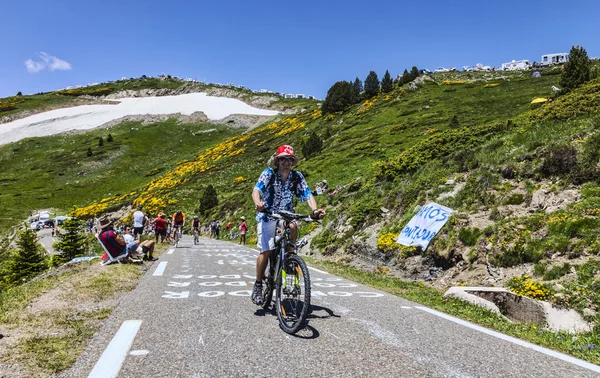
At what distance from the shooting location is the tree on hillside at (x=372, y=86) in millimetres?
73125

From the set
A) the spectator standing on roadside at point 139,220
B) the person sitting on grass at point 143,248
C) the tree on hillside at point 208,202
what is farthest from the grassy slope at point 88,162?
the person sitting on grass at point 143,248

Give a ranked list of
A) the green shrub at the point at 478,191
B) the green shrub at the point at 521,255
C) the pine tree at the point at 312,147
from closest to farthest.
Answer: the green shrub at the point at 521,255, the green shrub at the point at 478,191, the pine tree at the point at 312,147

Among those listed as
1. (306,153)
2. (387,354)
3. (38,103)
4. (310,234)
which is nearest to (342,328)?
(387,354)

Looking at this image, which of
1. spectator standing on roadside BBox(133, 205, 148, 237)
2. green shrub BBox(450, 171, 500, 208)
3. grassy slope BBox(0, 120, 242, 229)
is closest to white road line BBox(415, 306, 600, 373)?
green shrub BBox(450, 171, 500, 208)

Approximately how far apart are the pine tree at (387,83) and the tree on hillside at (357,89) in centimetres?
430

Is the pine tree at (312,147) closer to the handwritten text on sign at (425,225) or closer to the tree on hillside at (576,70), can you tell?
the tree on hillside at (576,70)

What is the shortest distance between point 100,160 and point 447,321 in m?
106

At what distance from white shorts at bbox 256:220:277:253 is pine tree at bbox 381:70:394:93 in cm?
7088

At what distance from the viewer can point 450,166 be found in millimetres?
17125

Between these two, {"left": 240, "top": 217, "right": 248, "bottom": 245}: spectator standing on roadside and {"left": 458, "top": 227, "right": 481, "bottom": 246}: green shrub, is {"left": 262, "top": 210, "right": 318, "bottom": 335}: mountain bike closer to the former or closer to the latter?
{"left": 458, "top": 227, "right": 481, "bottom": 246}: green shrub

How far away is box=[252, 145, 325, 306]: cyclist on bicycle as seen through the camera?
6.07m

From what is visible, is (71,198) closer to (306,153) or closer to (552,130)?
(306,153)

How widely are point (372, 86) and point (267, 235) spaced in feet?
235

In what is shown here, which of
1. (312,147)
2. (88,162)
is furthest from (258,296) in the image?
(88,162)
